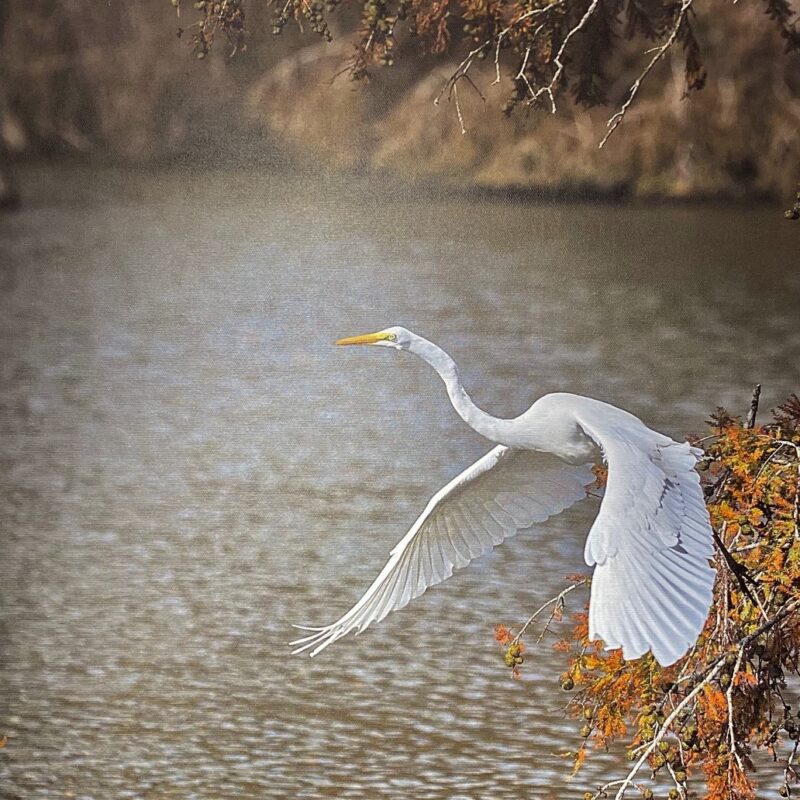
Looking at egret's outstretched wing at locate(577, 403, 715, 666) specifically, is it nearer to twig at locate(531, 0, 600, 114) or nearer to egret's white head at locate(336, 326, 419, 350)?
egret's white head at locate(336, 326, 419, 350)

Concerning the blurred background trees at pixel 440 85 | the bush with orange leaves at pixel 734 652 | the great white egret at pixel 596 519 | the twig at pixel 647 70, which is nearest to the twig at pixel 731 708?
the bush with orange leaves at pixel 734 652

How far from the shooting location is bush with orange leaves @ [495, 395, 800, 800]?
2.61 meters

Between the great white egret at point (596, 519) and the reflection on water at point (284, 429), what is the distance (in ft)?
0.49

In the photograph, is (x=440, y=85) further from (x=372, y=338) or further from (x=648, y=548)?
(x=648, y=548)

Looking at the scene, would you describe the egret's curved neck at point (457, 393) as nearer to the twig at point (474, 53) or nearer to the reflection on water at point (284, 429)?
the reflection on water at point (284, 429)

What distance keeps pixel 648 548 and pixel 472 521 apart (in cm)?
58

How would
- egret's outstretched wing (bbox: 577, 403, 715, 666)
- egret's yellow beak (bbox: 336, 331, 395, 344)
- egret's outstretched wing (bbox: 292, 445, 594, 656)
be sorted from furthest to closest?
egret's yellow beak (bbox: 336, 331, 395, 344) < egret's outstretched wing (bbox: 292, 445, 594, 656) < egret's outstretched wing (bbox: 577, 403, 715, 666)

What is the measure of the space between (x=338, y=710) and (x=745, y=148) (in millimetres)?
1471

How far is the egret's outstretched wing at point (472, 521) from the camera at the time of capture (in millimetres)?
2967

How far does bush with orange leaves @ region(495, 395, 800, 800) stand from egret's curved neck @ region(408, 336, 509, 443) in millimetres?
401

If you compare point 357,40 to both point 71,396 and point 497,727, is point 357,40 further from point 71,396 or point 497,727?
point 497,727

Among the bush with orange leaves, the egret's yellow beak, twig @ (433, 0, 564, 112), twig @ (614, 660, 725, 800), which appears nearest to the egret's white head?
the egret's yellow beak

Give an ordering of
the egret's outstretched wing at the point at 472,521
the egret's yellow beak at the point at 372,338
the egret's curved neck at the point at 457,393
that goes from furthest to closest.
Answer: the egret's yellow beak at the point at 372,338 → the egret's outstretched wing at the point at 472,521 → the egret's curved neck at the point at 457,393

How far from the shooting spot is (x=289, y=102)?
3.23 meters
